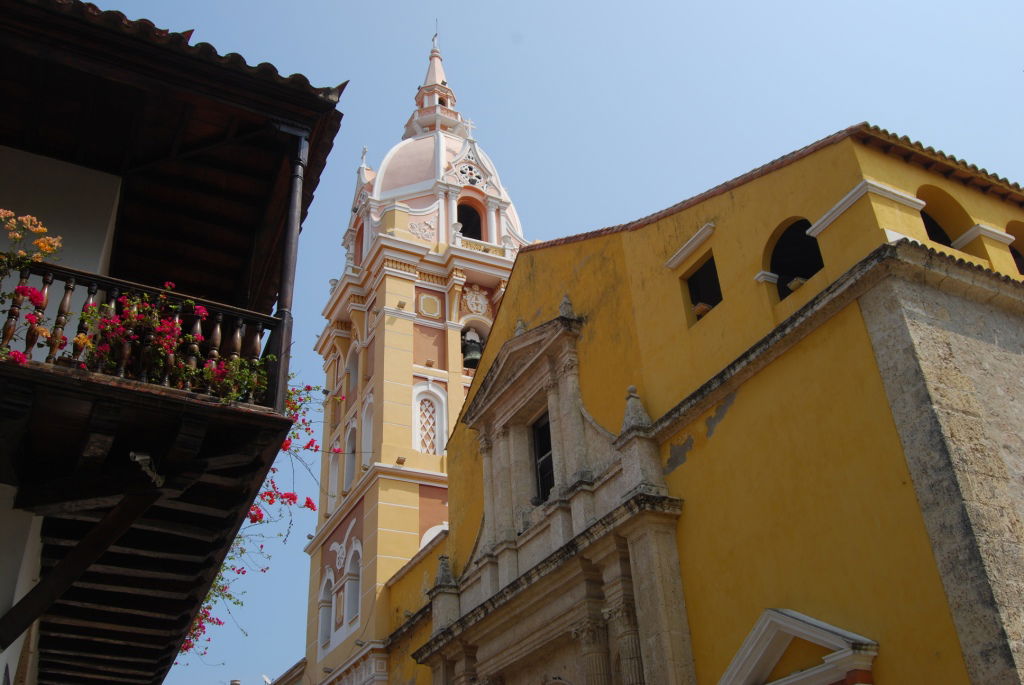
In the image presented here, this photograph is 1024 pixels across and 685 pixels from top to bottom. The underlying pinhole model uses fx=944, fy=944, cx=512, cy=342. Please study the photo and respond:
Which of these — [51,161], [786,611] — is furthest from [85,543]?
[786,611]

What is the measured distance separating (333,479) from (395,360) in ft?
12.7

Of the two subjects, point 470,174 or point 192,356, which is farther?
point 470,174

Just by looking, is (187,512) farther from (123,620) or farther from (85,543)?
(123,620)

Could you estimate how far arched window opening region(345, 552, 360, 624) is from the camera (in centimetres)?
1908

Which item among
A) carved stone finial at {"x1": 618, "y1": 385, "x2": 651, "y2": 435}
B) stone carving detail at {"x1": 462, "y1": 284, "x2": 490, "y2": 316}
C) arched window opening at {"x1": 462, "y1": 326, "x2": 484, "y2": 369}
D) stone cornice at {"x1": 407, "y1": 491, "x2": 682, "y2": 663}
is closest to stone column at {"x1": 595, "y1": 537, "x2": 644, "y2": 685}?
stone cornice at {"x1": 407, "y1": 491, "x2": 682, "y2": 663}

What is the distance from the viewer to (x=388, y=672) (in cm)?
1655

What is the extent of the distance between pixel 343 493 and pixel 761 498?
1408 centimetres

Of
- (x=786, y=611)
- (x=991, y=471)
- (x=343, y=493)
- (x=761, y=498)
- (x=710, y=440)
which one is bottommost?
(x=786, y=611)

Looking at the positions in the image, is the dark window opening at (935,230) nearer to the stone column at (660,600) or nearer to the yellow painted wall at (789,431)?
the yellow painted wall at (789,431)

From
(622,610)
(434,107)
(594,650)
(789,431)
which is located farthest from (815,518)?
(434,107)

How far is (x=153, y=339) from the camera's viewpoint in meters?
6.09

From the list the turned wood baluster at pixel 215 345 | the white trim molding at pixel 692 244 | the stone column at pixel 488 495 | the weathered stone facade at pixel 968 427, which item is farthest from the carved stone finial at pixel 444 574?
the turned wood baluster at pixel 215 345

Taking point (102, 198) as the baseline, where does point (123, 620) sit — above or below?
below

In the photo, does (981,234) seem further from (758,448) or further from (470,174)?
(470,174)
